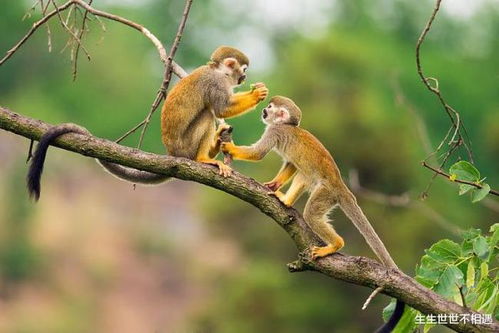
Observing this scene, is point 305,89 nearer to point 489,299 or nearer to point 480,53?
point 480,53

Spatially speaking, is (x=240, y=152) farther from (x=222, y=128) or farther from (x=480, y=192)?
(x=480, y=192)

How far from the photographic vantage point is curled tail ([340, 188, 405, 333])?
17.6ft

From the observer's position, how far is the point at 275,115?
6879mm

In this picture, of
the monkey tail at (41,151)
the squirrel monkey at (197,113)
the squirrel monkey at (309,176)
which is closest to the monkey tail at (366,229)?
the squirrel monkey at (309,176)

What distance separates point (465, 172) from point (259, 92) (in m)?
1.53

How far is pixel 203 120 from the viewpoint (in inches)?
263

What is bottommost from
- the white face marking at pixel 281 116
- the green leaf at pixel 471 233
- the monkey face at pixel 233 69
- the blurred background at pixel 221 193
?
the green leaf at pixel 471 233

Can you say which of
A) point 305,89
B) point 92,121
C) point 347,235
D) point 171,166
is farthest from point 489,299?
point 92,121

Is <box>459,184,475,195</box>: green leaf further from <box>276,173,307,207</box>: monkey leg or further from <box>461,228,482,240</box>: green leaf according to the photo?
<box>276,173,307,207</box>: monkey leg

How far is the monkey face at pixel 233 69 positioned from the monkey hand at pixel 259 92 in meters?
0.42

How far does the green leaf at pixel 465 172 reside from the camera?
543 centimetres

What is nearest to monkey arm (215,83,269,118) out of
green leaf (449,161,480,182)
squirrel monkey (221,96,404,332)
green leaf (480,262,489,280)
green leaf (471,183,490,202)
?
squirrel monkey (221,96,404,332)

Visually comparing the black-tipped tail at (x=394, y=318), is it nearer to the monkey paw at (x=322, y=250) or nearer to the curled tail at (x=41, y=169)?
the monkey paw at (x=322, y=250)

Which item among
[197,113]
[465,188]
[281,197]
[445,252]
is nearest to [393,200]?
[197,113]
